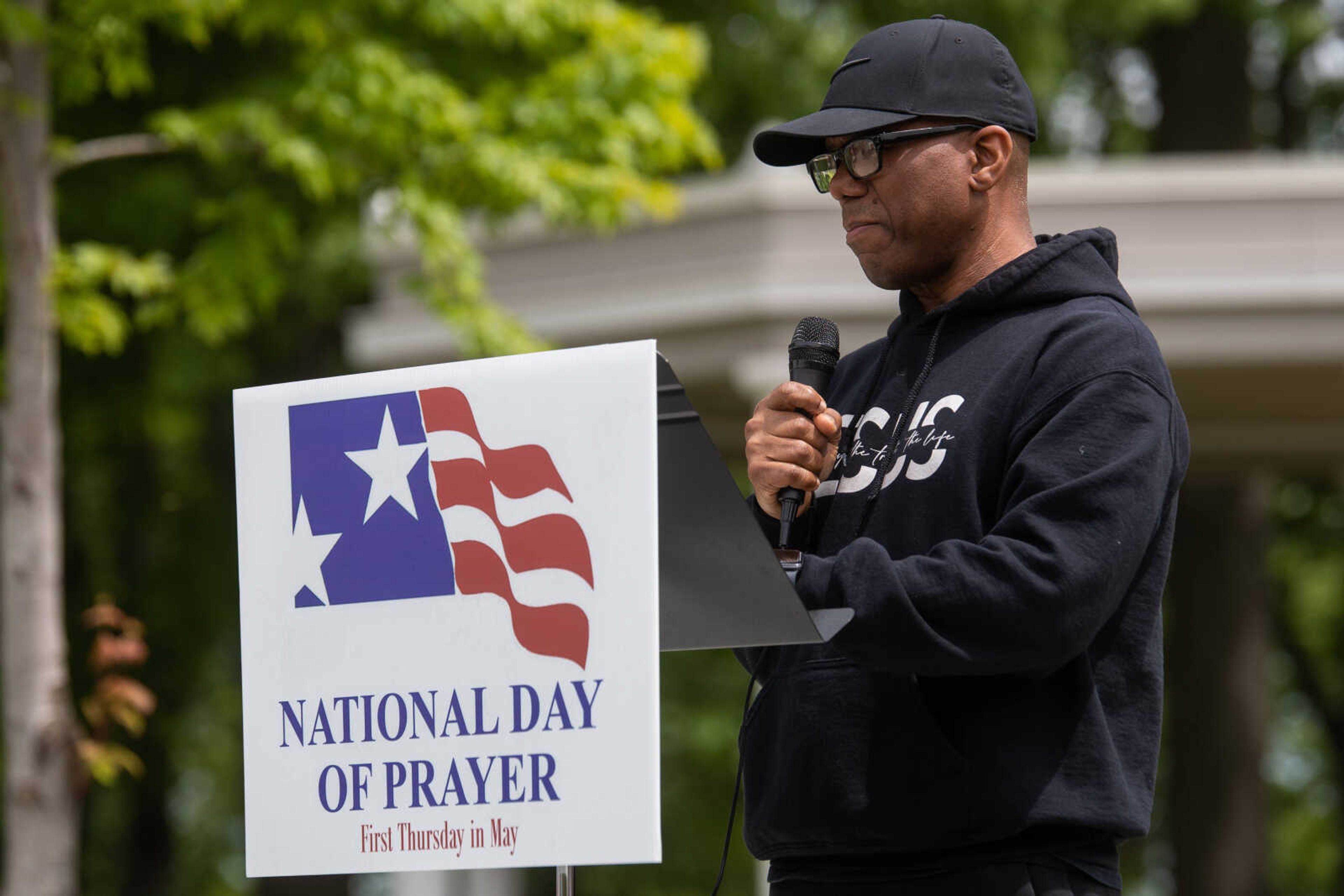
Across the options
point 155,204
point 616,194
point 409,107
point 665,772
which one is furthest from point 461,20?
point 665,772

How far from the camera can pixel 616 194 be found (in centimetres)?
794

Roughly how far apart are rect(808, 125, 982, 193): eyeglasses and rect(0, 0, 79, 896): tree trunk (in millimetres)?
5097

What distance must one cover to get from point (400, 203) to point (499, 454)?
228 inches

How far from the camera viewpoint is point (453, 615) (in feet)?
7.93

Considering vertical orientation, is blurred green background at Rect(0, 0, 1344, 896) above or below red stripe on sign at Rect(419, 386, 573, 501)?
above

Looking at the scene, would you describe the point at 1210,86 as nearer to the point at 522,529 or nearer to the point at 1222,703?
the point at 1222,703

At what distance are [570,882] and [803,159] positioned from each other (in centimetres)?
111

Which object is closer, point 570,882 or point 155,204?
point 570,882

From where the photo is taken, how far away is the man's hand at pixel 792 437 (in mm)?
2531

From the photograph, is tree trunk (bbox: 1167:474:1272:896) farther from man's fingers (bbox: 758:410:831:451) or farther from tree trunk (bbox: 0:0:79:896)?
man's fingers (bbox: 758:410:831:451)

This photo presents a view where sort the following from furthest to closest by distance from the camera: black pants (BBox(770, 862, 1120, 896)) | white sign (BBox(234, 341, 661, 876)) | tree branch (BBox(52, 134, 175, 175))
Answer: tree branch (BBox(52, 134, 175, 175))
black pants (BBox(770, 862, 1120, 896))
white sign (BBox(234, 341, 661, 876))

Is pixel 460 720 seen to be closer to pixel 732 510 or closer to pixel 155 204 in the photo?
pixel 732 510

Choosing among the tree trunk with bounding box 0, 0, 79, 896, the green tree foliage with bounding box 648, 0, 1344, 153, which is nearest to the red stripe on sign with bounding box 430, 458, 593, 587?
the tree trunk with bounding box 0, 0, 79, 896

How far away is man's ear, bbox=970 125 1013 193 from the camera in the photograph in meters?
2.71
